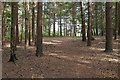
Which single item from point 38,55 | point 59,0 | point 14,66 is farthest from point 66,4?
point 14,66

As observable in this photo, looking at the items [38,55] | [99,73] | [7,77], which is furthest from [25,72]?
[99,73]

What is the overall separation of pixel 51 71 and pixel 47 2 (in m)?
28.2

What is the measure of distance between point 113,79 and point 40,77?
3.68 m

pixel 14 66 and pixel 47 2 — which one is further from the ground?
pixel 47 2

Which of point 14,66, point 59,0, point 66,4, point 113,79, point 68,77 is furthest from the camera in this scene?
point 66,4

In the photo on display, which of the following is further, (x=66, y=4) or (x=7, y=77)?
(x=66, y=4)

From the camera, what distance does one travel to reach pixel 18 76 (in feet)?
18.4

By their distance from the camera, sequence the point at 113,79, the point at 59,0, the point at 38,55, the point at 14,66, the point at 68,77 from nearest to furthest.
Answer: the point at 113,79 < the point at 68,77 < the point at 14,66 < the point at 38,55 < the point at 59,0

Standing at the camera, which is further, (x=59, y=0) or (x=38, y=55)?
(x=59, y=0)

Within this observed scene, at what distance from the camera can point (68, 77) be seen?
543cm

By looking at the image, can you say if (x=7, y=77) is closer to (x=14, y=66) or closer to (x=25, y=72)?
(x=25, y=72)

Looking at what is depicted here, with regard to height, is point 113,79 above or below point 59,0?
below

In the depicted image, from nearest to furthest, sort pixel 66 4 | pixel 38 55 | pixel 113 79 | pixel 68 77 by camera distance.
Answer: pixel 113 79, pixel 68 77, pixel 38 55, pixel 66 4

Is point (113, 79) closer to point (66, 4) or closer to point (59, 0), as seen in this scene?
point (59, 0)
